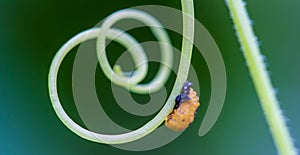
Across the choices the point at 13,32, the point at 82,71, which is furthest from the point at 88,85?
the point at 13,32

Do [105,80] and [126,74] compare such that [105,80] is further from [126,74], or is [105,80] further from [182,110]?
[182,110]

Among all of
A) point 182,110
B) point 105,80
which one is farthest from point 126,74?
point 105,80

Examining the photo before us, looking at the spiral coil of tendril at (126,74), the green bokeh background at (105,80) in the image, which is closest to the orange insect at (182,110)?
the spiral coil of tendril at (126,74)

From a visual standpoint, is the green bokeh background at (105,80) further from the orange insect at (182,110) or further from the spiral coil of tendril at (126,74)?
the orange insect at (182,110)

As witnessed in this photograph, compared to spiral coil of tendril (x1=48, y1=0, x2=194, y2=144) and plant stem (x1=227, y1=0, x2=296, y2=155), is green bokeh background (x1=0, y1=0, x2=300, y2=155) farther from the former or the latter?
plant stem (x1=227, y1=0, x2=296, y2=155)

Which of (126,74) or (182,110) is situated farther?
(126,74)

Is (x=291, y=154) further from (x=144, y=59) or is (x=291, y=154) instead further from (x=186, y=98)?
(x=144, y=59)

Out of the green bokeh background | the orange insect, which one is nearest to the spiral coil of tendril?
the orange insect
